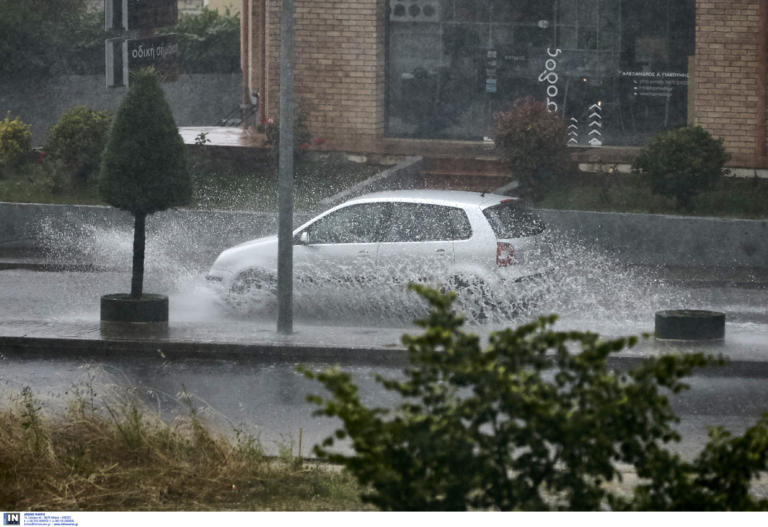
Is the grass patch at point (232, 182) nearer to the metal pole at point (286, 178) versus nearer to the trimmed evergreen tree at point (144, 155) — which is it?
the trimmed evergreen tree at point (144, 155)

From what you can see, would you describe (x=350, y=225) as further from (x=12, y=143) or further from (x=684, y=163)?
(x=12, y=143)

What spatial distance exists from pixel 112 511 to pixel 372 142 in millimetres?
17633

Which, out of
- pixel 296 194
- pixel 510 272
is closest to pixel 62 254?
pixel 296 194

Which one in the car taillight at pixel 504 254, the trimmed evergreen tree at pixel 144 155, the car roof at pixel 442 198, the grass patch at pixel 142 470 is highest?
the trimmed evergreen tree at pixel 144 155

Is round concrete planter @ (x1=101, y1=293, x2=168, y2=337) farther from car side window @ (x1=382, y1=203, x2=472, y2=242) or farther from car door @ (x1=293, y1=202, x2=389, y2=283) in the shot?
car side window @ (x1=382, y1=203, x2=472, y2=242)

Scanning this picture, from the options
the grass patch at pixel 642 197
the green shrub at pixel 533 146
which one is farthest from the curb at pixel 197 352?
the green shrub at pixel 533 146

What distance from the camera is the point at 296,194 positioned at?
2180 centimetres

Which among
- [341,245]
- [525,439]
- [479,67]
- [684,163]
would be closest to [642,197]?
[684,163]

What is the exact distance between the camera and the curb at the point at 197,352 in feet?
39.1

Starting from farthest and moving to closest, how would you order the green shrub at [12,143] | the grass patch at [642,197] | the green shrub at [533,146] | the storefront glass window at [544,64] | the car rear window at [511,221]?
the green shrub at [12,143], the storefront glass window at [544,64], the green shrub at [533,146], the grass patch at [642,197], the car rear window at [511,221]

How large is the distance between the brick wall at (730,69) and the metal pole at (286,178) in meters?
11.7

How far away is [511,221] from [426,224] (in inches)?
35.7

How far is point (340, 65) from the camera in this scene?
2375 centimetres

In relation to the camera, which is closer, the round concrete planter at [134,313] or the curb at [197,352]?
the curb at [197,352]
